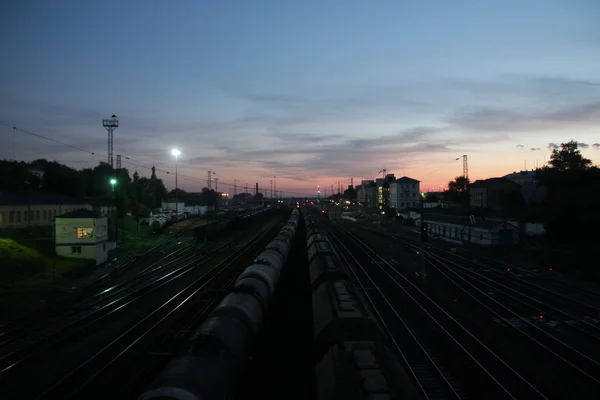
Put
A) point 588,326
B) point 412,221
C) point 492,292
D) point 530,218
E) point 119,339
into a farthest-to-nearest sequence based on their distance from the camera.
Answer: point 412,221
point 530,218
point 492,292
point 588,326
point 119,339

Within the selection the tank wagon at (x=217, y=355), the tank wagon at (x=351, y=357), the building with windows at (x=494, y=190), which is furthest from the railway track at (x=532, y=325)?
the building with windows at (x=494, y=190)

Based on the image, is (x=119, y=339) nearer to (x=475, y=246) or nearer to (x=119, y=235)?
(x=119, y=235)

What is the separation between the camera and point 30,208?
54.3 meters

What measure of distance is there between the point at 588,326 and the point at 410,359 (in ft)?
35.1

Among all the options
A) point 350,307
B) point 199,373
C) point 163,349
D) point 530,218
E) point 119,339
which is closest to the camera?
point 199,373

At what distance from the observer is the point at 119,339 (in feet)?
60.5

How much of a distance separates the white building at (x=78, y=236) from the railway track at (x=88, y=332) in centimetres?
1134

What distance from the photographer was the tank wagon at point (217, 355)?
29.2 ft

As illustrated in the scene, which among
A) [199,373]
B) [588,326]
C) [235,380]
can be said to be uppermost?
[199,373]

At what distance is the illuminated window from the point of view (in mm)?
38938

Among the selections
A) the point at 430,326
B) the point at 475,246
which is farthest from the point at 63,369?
the point at 475,246

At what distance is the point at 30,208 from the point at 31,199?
2147 millimetres

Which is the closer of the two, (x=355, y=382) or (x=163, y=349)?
(x=355, y=382)

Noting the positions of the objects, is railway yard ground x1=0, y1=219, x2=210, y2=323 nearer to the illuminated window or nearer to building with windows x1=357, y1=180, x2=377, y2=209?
the illuminated window
